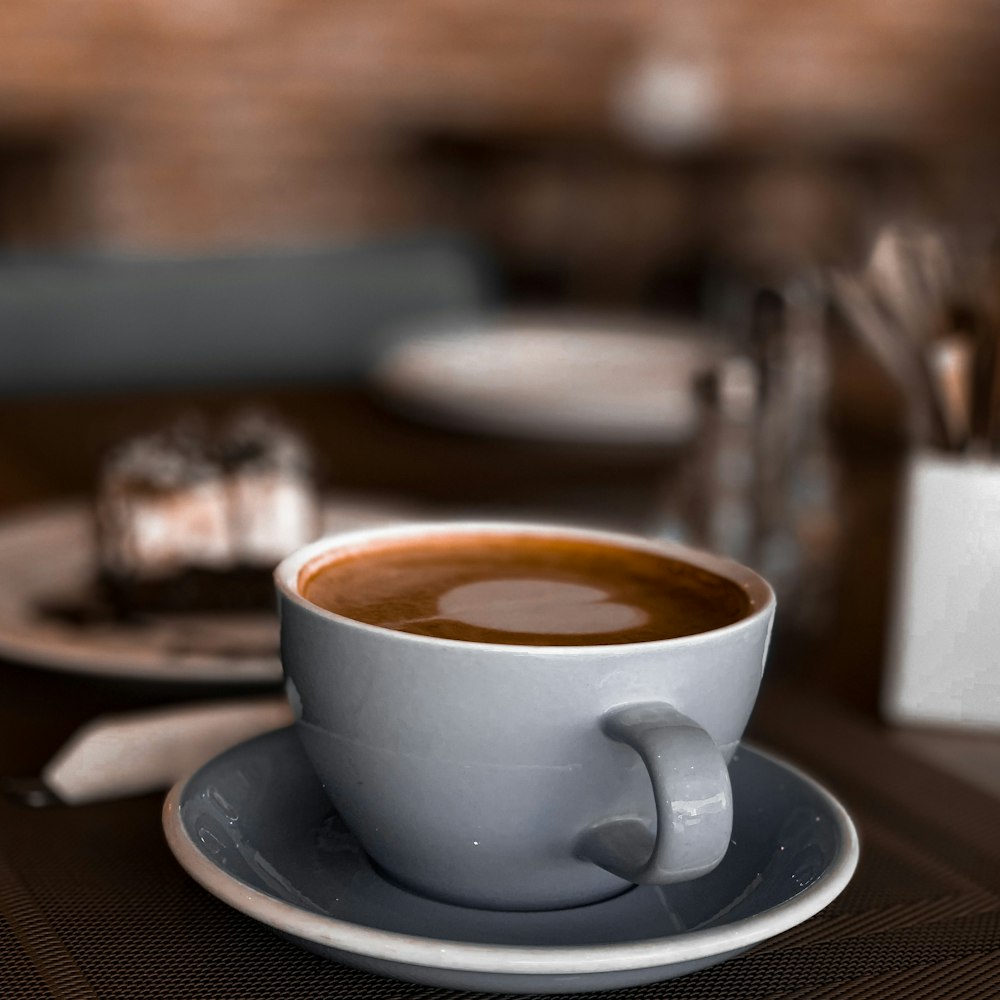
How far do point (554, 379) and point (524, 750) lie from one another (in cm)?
92

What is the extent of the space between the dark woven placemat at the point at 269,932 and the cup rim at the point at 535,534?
9 centimetres

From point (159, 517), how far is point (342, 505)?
0.47 ft

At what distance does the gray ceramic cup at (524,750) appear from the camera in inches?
14.6

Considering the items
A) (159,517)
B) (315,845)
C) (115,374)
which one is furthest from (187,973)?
(115,374)

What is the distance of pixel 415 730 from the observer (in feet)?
1.27

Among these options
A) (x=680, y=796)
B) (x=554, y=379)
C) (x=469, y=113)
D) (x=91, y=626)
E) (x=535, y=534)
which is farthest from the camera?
(x=469, y=113)

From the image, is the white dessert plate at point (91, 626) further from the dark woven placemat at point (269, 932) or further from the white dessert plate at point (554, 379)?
the white dessert plate at point (554, 379)

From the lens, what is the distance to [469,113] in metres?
3.91

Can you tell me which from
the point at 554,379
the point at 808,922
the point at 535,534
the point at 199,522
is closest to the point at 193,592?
the point at 199,522

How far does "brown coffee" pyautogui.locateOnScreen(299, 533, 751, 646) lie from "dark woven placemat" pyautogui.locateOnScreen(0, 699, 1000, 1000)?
0.10 metres

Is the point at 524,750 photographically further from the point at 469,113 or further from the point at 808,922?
the point at 469,113

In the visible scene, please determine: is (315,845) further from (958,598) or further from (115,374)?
(115,374)

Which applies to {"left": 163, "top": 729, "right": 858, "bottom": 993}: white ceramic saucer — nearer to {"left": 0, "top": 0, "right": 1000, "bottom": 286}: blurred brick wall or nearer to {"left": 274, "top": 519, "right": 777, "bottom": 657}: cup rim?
{"left": 274, "top": 519, "right": 777, "bottom": 657}: cup rim

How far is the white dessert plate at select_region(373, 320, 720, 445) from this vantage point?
3.45ft
